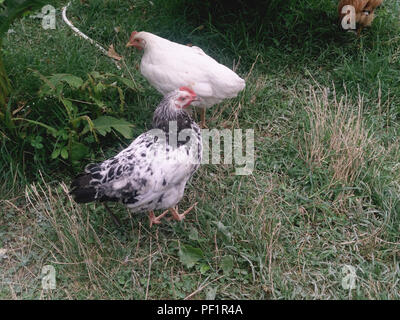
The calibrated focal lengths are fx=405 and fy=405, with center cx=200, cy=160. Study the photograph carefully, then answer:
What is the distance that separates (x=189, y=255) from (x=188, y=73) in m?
1.37

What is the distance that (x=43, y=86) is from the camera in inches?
121

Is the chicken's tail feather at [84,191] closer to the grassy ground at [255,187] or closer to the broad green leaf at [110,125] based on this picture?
the grassy ground at [255,187]

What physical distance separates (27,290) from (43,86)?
57.9 inches

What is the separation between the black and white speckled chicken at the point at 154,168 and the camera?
2514 mm

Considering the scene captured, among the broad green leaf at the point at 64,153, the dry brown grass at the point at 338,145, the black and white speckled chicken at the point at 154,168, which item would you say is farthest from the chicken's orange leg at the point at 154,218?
the dry brown grass at the point at 338,145

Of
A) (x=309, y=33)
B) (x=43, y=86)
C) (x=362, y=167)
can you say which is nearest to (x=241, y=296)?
(x=362, y=167)

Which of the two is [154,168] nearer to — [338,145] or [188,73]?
[188,73]

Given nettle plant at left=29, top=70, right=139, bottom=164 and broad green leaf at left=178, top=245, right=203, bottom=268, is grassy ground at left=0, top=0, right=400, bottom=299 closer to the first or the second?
broad green leaf at left=178, top=245, right=203, bottom=268

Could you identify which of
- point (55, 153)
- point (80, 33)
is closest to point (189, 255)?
point (55, 153)

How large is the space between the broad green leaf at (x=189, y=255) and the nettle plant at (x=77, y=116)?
0.94 m

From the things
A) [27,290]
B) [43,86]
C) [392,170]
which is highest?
[43,86]

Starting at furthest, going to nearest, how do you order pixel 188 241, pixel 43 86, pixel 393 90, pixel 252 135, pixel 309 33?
pixel 309 33, pixel 393 90, pixel 252 135, pixel 43 86, pixel 188 241

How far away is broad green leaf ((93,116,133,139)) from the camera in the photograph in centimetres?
307

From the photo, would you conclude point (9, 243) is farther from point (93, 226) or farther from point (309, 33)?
point (309, 33)
